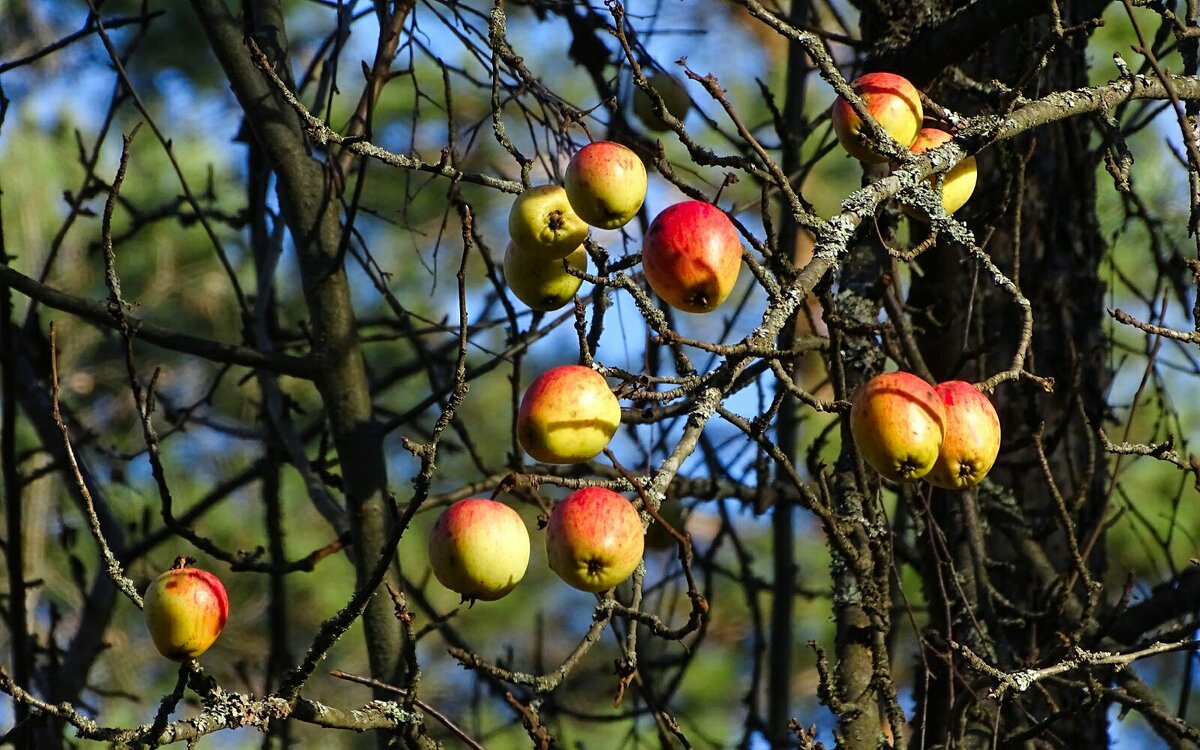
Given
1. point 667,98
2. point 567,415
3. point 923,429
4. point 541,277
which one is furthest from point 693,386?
point 667,98

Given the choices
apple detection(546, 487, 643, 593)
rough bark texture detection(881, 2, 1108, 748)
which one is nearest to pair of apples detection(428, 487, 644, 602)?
apple detection(546, 487, 643, 593)

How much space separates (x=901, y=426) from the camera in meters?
1.65

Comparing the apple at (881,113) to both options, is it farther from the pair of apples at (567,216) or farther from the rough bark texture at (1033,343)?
the rough bark texture at (1033,343)

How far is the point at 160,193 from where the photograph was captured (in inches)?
246

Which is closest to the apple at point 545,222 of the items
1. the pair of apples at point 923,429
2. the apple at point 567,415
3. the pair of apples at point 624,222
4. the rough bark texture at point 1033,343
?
the pair of apples at point 624,222

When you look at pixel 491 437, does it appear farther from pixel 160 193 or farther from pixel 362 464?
pixel 362 464

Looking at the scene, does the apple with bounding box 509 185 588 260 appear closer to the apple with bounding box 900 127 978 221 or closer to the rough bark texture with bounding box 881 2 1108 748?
the apple with bounding box 900 127 978 221

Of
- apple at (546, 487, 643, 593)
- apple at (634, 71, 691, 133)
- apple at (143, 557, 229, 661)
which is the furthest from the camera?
apple at (634, 71, 691, 133)

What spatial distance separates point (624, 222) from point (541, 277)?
21cm

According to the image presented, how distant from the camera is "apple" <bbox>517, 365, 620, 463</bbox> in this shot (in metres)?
1.56

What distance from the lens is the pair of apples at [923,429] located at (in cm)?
166

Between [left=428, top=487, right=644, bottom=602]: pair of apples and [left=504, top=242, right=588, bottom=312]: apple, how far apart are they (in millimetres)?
473

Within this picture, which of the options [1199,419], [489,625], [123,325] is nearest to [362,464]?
[123,325]

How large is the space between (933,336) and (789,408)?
1.42 feet
